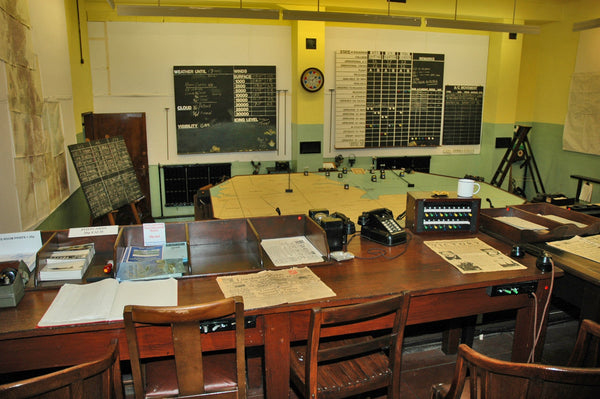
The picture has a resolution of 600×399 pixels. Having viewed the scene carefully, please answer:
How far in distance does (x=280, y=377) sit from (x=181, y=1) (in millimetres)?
5713

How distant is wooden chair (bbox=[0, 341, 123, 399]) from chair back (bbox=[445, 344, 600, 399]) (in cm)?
112

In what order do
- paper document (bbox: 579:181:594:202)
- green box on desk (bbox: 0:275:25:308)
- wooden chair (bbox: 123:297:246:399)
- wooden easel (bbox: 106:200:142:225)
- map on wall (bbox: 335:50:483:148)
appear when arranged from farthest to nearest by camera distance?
1. map on wall (bbox: 335:50:483:148)
2. paper document (bbox: 579:181:594:202)
3. wooden easel (bbox: 106:200:142:225)
4. green box on desk (bbox: 0:275:25:308)
5. wooden chair (bbox: 123:297:246:399)

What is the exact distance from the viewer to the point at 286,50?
6.66 m

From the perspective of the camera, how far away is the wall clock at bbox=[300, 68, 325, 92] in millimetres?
6416

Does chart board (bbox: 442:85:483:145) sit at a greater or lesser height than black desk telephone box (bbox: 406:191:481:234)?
greater

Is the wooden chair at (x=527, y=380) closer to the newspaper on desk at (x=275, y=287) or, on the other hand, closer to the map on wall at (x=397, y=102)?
the newspaper on desk at (x=275, y=287)

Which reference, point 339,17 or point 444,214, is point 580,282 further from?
point 339,17

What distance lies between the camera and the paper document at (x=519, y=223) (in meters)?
2.63

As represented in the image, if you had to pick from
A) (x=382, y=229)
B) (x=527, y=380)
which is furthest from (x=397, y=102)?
(x=527, y=380)

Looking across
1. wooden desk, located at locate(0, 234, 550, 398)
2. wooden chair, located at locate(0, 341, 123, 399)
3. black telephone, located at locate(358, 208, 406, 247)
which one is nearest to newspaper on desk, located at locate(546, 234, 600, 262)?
wooden desk, located at locate(0, 234, 550, 398)

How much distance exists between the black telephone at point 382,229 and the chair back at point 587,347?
1104mm

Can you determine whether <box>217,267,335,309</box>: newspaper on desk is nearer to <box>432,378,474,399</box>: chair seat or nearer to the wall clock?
<box>432,378,474,399</box>: chair seat

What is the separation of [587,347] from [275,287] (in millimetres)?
1171

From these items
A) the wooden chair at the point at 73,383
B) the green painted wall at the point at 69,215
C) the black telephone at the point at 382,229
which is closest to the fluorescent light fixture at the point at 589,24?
the black telephone at the point at 382,229
